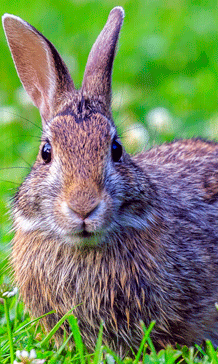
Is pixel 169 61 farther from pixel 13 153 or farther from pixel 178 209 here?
pixel 178 209

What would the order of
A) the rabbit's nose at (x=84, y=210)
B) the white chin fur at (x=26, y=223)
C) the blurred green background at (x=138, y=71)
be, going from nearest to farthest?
the rabbit's nose at (x=84, y=210)
the white chin fur at (x=26, y=223)
the blurred green background at (x=138, y=71)

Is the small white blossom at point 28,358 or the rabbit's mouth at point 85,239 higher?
the rabbit's mouth at point 85,239

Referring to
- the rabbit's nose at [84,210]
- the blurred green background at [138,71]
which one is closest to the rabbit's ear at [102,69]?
the rabbit's nose at [84,210]

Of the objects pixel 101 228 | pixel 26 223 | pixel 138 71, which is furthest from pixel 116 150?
pixel 138 71

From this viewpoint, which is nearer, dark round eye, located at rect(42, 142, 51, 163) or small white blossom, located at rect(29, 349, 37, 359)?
small white blossom, located at rect(29, 349, 37, 359)

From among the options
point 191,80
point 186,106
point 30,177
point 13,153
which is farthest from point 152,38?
point 30,177

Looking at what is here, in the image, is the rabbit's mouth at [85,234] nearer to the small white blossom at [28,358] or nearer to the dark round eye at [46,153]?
the dark round eye at [46,153]

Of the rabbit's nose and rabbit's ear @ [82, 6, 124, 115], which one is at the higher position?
rabbit's ear @ [82, 6, 124, 115]

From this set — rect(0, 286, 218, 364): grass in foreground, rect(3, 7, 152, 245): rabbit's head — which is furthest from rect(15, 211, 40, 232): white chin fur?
rect(0, 286, 218, 364): grass in foreground

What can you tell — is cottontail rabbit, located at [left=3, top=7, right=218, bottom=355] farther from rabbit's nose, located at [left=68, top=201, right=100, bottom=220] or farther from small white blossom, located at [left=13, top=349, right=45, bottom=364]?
small white blossom, located at [left=13, top=349, right=45, bottom=364]
